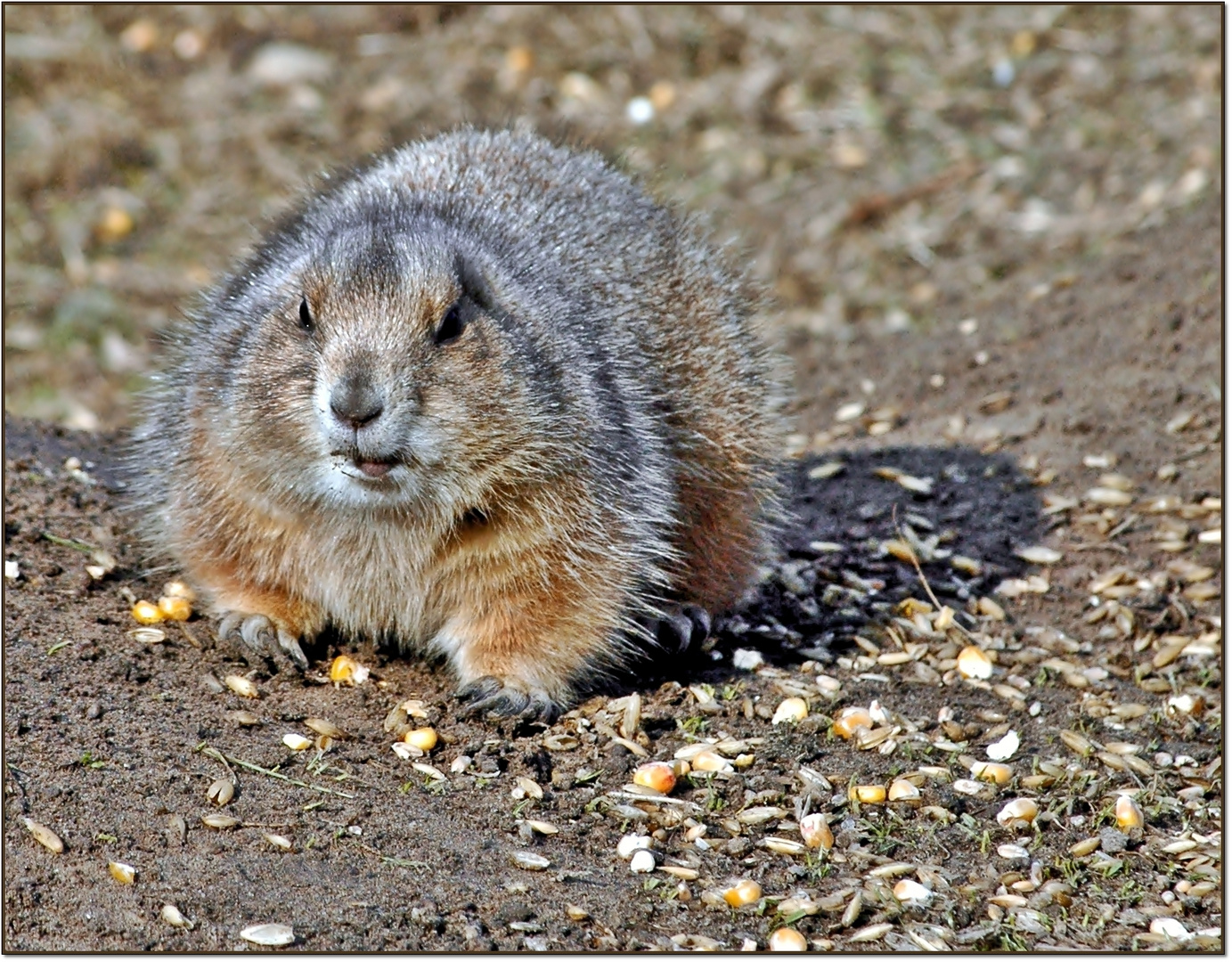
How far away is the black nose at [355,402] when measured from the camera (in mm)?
5324

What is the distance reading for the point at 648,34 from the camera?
15234mm

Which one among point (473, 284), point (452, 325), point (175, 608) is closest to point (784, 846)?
point (452, 325)

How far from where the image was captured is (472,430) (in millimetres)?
5691

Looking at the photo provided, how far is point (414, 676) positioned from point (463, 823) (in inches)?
46.9

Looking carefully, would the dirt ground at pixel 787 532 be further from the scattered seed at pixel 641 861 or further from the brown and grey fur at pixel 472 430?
the brown and grey fur at pixel 472 430

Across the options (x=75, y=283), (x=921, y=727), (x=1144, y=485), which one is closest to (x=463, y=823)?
(x=921, y=727)

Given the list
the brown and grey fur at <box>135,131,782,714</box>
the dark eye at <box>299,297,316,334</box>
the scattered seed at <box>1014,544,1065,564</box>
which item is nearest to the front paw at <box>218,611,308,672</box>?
the brown and grey fur at <box>135,131,782,714</box>

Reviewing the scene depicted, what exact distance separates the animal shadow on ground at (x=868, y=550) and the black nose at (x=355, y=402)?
6.47ft

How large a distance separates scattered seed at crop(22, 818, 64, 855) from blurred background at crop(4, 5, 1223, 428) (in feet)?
24.9

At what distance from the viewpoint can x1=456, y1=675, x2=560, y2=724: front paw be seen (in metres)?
6.17

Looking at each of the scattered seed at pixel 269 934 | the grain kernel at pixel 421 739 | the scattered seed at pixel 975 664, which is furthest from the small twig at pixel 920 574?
the scattered seed at pixel 269 934

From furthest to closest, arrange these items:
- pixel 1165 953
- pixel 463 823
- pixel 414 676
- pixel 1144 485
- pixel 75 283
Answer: pixel 75 283 → pixel 1144 485 → pixel 414 676 → pixel 463 823 → pixel 1165 953

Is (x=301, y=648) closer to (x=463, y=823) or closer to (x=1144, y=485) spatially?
(x=463, y=823)

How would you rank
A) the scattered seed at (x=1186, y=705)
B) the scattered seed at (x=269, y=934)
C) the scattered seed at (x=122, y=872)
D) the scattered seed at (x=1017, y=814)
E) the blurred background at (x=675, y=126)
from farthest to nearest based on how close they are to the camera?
the blurred background at (x=675, y=126), the scattered seed at (x=1186, y=705), the scattered seed at (x=1017, y=814), the scattered seed at (x=122, y=872), the scattered seed at (x=269, y=934)
